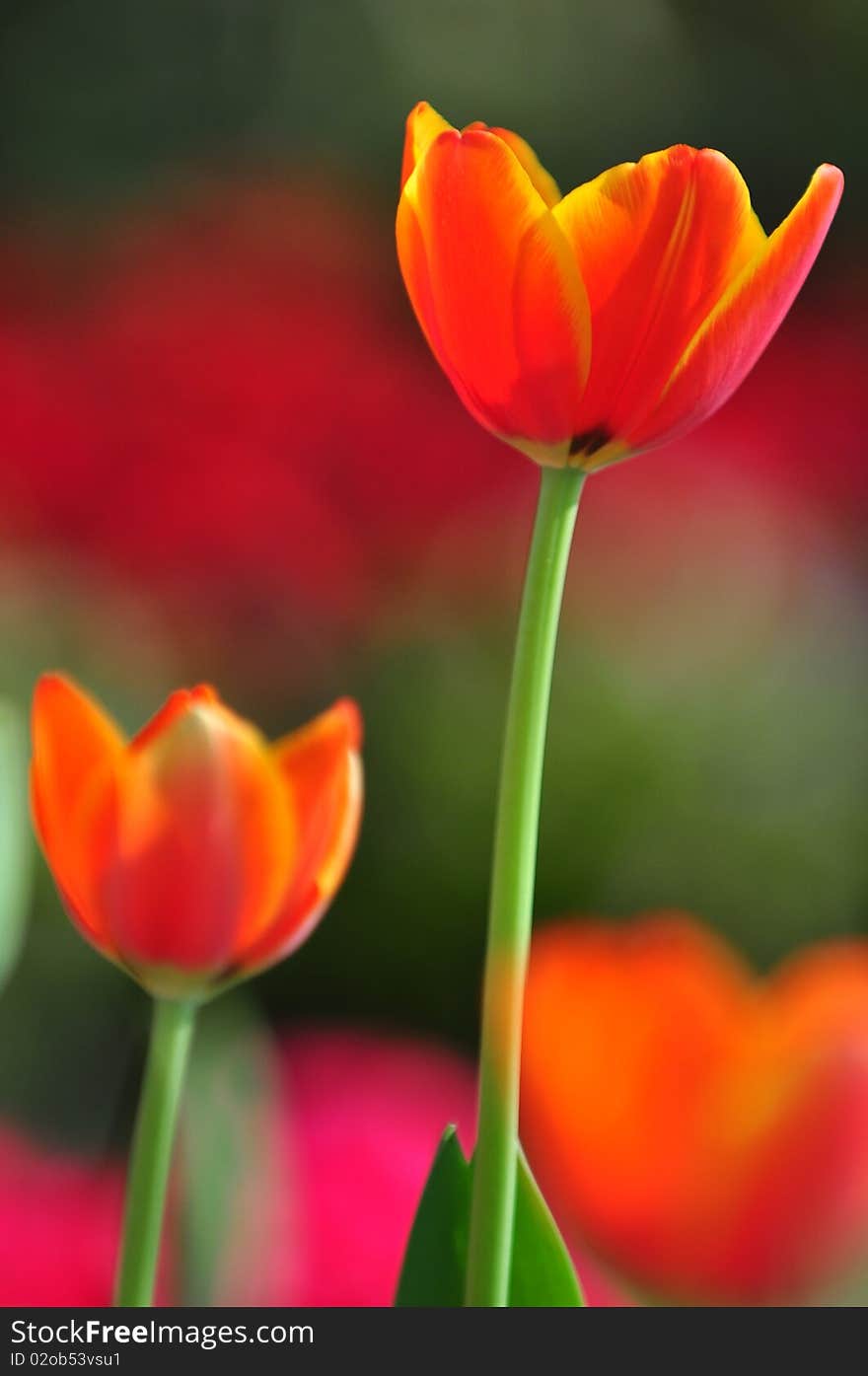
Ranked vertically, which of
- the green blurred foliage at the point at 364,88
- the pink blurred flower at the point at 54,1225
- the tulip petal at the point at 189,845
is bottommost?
the pink blurred flower at the point at 54,1225

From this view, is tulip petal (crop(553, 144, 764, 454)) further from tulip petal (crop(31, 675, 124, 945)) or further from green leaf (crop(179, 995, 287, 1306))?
green leaf (crop(179, 995, 287, 1306))

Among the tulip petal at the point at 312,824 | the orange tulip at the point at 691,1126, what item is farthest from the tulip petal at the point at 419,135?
the orange tulip at the point at 691,1126

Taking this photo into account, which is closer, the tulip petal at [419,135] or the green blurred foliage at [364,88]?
the tulip petal at [419,135]

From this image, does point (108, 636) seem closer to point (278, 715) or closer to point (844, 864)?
point (278, 715)

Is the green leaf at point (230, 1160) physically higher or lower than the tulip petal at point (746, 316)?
lower

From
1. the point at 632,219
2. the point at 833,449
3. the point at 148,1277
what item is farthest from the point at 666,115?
the point at 148,1277

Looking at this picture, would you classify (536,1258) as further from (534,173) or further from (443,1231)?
(534,173)

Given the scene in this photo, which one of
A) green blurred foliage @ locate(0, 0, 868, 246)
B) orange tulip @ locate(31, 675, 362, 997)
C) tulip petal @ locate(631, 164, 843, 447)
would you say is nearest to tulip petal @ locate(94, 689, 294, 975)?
orange tulip @ locate(31, 675, 362, 997)

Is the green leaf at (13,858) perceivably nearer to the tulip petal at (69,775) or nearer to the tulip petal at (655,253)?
the tulip petal at (69,775)
